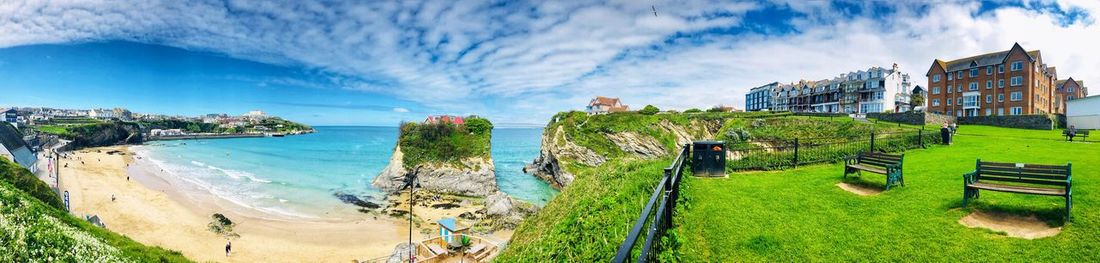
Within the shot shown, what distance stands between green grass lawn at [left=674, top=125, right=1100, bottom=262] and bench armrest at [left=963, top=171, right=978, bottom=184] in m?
0.32

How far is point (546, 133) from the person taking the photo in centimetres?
5672

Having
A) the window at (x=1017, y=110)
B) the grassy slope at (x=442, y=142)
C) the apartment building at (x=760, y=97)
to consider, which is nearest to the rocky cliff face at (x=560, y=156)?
the grassy slope at (x=442, y=142)

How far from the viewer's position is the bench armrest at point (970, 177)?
720 cm

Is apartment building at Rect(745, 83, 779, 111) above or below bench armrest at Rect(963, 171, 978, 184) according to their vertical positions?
above

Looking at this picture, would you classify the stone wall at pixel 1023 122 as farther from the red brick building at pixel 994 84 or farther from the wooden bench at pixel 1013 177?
the wooden bench at pixel 1013 177

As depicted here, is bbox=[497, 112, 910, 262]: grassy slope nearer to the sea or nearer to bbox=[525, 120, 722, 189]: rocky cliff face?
the sea

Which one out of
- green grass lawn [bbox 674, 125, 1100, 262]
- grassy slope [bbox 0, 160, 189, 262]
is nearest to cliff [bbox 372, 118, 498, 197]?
grassy slope [bbox 0, 160, 189, 262]

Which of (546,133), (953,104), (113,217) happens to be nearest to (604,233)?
(113,217)

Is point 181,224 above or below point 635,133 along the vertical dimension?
below

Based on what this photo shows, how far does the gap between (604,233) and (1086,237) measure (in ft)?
20.7

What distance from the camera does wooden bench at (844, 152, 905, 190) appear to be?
9125mm

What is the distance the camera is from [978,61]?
161ft

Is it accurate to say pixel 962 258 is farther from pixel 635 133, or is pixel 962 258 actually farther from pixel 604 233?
pixel 635 133

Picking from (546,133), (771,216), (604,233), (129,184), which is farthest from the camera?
(546,133)
